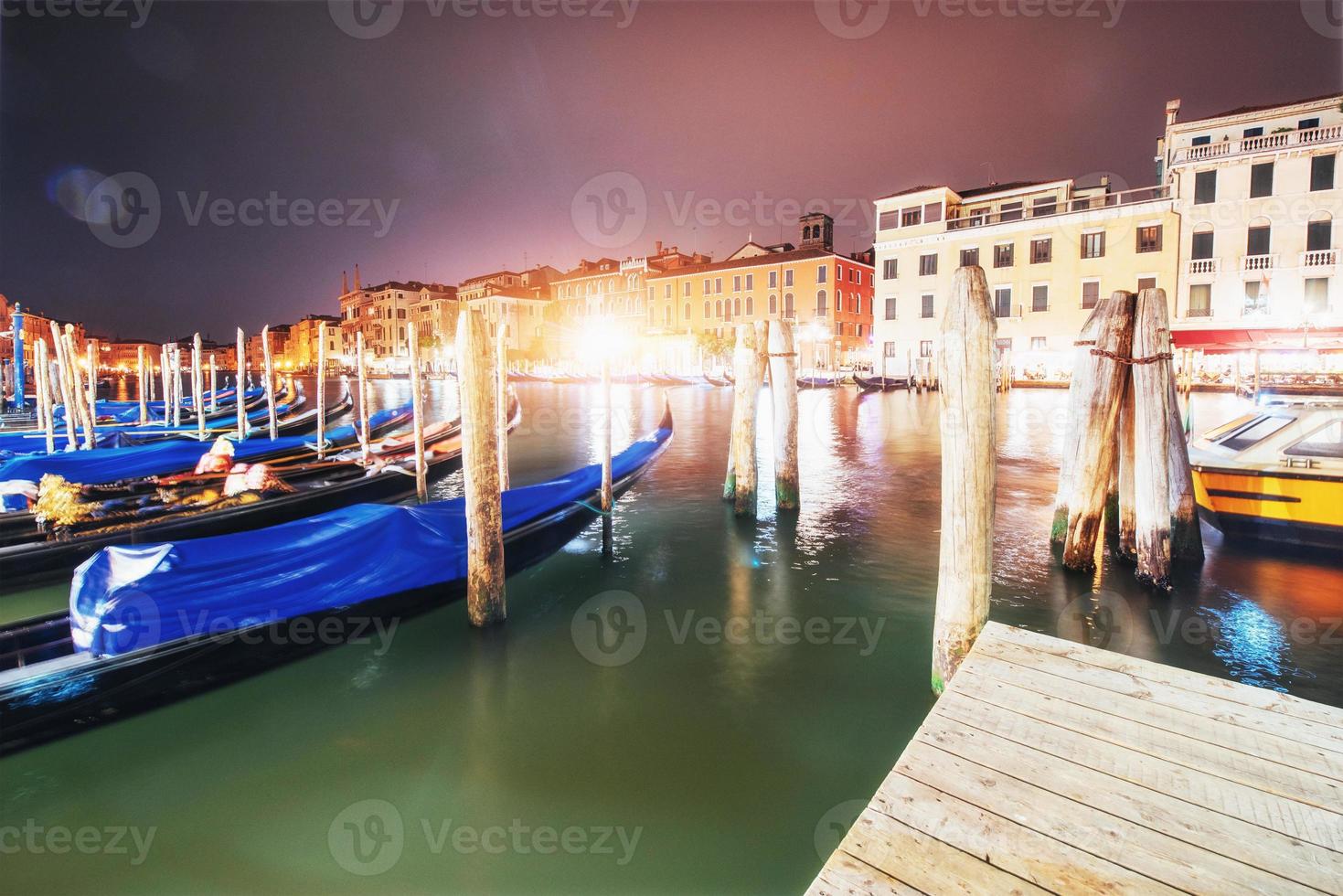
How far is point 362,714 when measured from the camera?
3883 millimetres

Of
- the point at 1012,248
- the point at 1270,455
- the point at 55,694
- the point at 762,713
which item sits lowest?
the point at 762,713

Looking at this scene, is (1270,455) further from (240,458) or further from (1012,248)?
(1012,248)

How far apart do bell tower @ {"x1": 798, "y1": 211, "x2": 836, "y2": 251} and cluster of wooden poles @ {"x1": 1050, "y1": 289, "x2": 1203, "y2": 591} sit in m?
39.3

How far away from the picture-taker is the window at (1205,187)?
24.3 meters

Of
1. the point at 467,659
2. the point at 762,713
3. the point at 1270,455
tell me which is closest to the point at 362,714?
the point at 467,659

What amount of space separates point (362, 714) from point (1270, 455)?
819 centimetres

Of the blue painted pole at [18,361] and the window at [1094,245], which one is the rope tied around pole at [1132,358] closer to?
the window at [1094,245]

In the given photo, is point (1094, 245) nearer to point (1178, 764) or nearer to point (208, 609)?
point (1178, 764)

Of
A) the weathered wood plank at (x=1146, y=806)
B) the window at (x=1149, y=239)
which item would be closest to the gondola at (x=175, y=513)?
the weathered wood plank at (x=1146, y=806)

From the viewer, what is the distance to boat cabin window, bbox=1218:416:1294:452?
6.55m

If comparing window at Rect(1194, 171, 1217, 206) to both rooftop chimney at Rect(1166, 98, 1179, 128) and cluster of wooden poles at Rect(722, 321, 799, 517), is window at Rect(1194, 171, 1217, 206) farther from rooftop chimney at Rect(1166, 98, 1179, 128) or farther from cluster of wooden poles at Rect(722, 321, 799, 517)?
cluster of wooden poles at Rect(722, 321, 799, 517)

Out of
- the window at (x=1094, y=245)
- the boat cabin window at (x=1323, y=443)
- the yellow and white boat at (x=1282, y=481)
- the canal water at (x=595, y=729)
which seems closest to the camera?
the canal water at (x=595, y=729)

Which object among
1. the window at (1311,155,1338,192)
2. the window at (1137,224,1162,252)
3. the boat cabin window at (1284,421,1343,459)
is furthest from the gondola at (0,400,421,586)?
the window at (1311,155,1338,192)

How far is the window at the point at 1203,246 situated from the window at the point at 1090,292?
3230 mm
